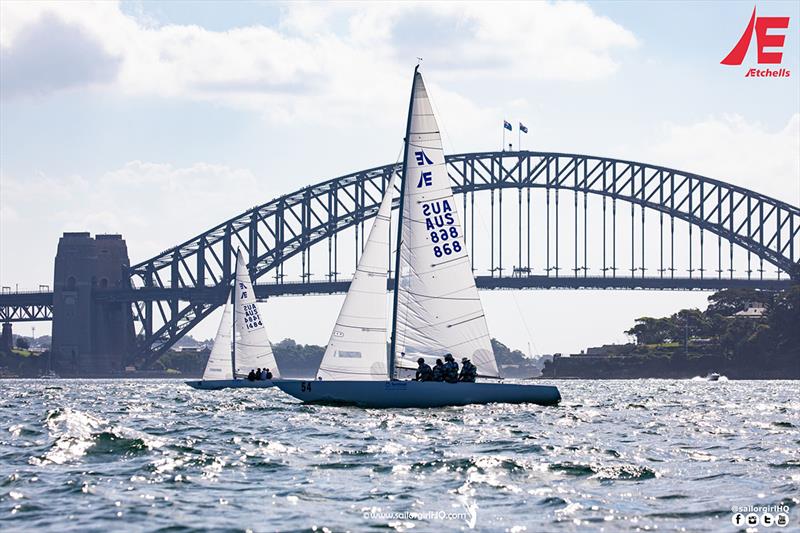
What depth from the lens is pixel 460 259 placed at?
115 ft

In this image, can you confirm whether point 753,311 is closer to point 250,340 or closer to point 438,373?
point 250,340

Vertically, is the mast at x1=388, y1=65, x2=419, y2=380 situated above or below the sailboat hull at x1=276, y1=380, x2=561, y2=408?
above

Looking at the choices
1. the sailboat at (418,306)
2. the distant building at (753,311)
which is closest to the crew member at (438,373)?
the sailboat at (418,306)

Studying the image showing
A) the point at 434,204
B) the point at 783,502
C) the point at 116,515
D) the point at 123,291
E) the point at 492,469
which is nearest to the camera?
the point at 116,515

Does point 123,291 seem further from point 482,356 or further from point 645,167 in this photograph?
point 482,356

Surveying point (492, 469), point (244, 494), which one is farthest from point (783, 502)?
point (244, 494)

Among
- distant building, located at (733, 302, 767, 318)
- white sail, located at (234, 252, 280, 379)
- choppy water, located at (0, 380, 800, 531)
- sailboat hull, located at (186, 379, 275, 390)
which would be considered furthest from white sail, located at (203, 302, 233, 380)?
distant building, located at (733, 302, 767, 318)

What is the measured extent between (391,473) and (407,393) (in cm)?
1269

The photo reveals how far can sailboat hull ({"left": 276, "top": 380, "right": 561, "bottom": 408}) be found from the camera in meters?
33.1

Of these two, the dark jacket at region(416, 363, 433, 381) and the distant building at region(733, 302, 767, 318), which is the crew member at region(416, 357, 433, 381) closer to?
the dark jacket at region(416, 363, 433, 381)

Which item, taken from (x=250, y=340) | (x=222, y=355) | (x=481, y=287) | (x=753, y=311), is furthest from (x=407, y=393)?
(x=753, y=311)

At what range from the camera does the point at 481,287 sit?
444 ft

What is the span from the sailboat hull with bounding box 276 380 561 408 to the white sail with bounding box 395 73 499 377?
1117mm

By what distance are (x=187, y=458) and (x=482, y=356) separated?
14093 mm
